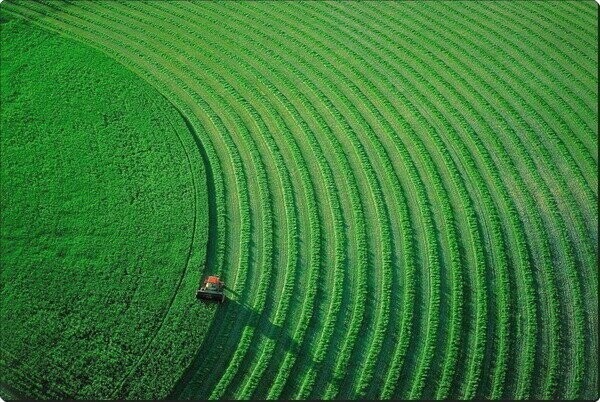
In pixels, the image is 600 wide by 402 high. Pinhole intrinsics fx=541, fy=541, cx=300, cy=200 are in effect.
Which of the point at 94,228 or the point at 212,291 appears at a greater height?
the point at 94,228

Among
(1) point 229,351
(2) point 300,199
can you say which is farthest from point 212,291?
(2) point 300,199

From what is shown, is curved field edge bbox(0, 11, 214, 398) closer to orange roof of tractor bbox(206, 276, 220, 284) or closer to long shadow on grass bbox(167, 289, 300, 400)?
long shadow on grass bbox(167, 289, 300, 400)

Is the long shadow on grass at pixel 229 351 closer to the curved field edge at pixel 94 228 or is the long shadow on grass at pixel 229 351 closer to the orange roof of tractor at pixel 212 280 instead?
the curved field edge at pixel 94 228

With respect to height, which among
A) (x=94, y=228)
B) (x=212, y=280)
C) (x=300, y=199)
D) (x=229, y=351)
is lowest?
(x=229, y=351)

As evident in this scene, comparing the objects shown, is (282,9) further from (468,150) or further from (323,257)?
(323,257)

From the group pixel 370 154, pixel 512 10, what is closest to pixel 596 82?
pixel 512 10

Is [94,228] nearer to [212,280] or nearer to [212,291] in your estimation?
[212,280]
